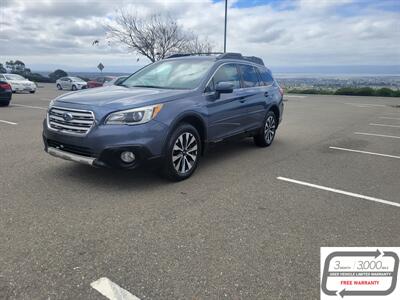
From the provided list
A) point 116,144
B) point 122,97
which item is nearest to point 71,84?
point 122,97

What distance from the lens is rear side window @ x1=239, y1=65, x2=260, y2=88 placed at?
20.8ft

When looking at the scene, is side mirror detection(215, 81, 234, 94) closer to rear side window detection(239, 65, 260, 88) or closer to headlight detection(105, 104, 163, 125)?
rear side window detection(239, 65, 260, 88)

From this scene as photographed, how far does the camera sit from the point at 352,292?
2615 millimetres

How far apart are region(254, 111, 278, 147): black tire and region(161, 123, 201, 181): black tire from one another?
7.81 feet

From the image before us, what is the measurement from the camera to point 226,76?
5.74 m

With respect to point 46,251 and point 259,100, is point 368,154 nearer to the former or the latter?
point 259,100

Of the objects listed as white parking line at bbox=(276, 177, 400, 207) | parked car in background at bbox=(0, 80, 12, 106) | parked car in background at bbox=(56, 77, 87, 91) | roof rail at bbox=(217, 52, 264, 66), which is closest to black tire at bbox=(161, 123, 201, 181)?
white parking line at bbox=(276, 177, 400, 207)

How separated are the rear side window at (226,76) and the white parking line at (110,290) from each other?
3317 millimetres

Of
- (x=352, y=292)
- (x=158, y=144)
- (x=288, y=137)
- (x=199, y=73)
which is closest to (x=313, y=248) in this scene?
(x=352, y=292)

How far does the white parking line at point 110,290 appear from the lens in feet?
8.03

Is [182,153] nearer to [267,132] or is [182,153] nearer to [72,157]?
[72,157]

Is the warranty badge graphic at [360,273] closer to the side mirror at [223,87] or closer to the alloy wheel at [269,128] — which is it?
the side mirror at [223,87]

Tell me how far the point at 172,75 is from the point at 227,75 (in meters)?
0.92

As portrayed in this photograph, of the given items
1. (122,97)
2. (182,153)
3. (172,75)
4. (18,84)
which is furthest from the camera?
(18,84)
